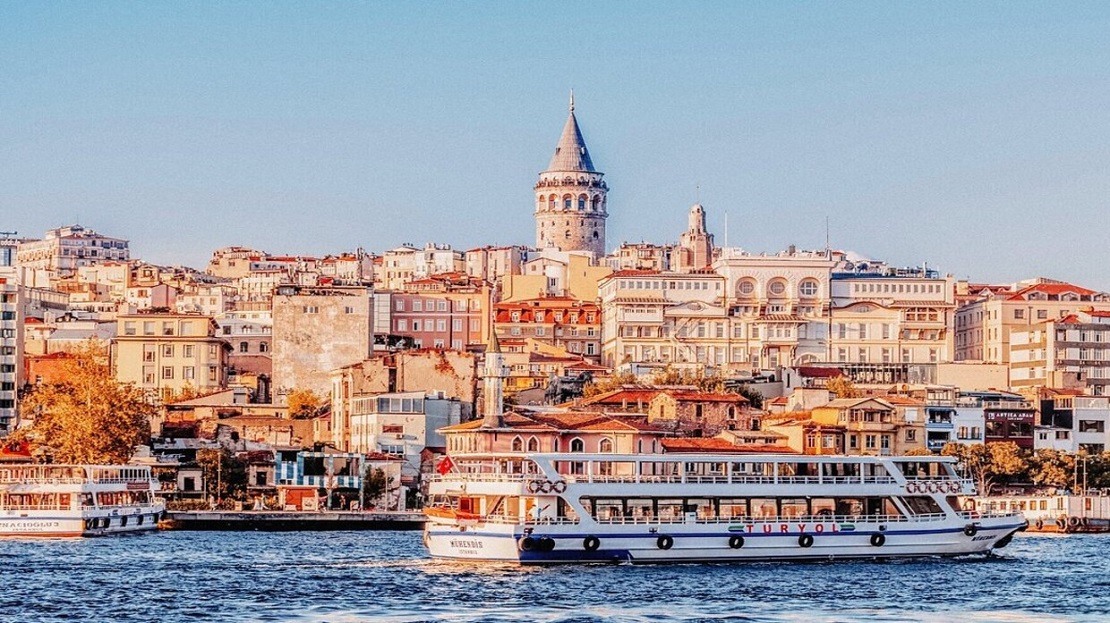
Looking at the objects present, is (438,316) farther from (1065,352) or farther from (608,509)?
(608,509)

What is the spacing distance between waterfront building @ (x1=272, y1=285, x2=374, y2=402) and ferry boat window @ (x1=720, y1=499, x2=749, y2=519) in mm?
56877

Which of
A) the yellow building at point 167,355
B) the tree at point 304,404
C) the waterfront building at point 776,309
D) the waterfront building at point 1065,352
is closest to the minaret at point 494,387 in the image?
the tree at point 304,404

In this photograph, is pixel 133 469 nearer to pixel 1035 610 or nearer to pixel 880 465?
pixel 880 465

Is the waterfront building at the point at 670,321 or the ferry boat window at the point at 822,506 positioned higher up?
the waterfront building at the point at 670,321

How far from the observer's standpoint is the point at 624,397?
91.0 meters

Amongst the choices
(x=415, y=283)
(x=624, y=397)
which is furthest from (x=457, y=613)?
(x=415, y=283)

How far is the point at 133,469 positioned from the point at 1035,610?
123ft

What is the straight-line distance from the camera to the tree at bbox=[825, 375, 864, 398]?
9413 centimetres

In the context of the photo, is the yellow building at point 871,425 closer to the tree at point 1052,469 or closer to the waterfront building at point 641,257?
the tree at point 1052,469

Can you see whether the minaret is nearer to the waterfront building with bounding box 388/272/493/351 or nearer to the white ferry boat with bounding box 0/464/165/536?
the white ferry boat with bounding box 0/464/165/536

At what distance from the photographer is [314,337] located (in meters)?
106

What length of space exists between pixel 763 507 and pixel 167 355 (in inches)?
2275

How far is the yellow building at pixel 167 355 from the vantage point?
4011 inches

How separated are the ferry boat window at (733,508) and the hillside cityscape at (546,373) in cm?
2393
